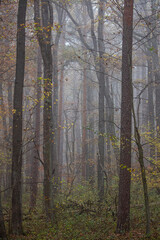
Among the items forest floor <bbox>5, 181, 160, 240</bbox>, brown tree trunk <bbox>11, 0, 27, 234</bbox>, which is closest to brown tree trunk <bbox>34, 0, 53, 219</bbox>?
forest floor <bbox>5, 181, 160, 240</bbox>

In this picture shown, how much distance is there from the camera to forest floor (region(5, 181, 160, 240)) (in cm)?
767

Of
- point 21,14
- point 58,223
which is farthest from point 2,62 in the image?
point 58,223

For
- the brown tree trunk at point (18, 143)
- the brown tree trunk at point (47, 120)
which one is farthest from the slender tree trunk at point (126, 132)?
the brown tree trunk at point (18, 143)

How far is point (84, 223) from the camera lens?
29.9 ft

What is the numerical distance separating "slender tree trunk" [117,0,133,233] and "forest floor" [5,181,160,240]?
1.83 feet

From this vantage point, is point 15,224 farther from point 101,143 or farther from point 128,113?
point 101,143

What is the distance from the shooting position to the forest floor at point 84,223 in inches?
302

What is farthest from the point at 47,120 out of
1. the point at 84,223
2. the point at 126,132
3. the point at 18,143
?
the point at 84,223

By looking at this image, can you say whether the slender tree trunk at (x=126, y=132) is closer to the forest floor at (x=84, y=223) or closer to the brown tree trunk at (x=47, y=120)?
the forest floor at (x=84, y=223)

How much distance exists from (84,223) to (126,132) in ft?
12.1

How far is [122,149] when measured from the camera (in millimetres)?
8008

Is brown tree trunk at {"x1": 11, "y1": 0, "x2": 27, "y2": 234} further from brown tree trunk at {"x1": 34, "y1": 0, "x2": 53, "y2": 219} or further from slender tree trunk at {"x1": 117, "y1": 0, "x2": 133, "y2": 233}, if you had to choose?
slender tree trunk at {"x1": 117, "y1": 0, "x2": 133, "y2": 233}

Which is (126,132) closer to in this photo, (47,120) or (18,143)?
(47,120)

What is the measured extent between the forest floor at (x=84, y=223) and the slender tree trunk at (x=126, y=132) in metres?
0.56
